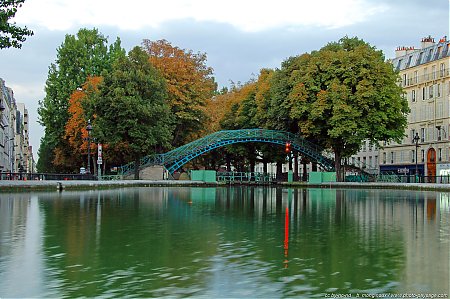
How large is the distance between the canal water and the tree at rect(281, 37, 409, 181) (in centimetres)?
4242

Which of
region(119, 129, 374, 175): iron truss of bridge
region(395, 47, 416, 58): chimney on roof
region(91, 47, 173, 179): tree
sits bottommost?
region(119, 129, 374, 175): iron truss of bridge

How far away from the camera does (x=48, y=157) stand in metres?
101

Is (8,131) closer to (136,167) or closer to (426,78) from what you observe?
(136,167)

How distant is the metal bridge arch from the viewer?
7250 cm

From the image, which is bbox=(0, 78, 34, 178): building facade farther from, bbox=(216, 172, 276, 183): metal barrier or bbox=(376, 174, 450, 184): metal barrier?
bbox=(376, 174, 450, 184): metal barrier

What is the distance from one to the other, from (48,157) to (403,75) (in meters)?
55.6

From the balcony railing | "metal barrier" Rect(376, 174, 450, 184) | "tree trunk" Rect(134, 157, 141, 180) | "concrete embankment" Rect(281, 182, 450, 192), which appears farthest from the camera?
the balcony railing

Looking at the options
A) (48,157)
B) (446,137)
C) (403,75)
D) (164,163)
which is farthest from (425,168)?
(48,157)

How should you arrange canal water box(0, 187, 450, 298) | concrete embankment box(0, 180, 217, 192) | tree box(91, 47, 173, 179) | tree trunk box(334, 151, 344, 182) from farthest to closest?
tree trunk box(334, 151, 344, 182), tree box(91, 47, 173, 179), concrete embankment box(0, 180, 217, 192), canal water box(0, 187, 450, 298)

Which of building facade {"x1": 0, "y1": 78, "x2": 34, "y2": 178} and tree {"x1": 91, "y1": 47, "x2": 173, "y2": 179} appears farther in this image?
building facade {"x1": 0, "y1": 78, "x2": 34, "y2": 178}

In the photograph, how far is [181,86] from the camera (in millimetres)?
75250

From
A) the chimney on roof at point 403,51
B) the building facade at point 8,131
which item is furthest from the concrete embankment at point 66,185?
the chimney on roof at point 403,51

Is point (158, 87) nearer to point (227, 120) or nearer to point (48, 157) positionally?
point (227, 120)

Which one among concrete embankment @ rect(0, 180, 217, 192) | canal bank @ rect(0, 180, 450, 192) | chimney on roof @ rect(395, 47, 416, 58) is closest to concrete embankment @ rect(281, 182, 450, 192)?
canal bank @ rect(0, 180, 450, 192)
